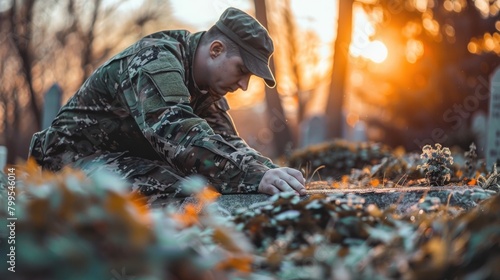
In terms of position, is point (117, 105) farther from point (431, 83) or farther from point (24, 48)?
point (24, 48)

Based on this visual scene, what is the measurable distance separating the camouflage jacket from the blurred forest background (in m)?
7.82

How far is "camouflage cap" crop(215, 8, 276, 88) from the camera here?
382 cm

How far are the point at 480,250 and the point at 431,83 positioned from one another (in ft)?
46.4

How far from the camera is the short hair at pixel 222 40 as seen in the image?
3.85 meters

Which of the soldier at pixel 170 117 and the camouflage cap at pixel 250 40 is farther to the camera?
the camouflage cap at pixel 250 40

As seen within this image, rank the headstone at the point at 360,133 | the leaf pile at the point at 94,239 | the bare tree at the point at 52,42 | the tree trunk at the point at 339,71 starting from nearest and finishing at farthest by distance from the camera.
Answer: the leaf pile at the point at 94,239
the tree trunk at the point at 339,71
the headstone at the point at 360,133
the bare tree at the point at 52,42

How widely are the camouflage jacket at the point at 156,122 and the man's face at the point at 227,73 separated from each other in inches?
5.3

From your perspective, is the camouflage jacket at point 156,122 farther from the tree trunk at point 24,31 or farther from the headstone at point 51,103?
the tree trunk at point 24,31

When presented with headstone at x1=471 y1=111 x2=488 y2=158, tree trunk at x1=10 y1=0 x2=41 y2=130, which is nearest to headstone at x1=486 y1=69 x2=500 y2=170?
headstone at x1=471 y1=111 x2=488 y2=158

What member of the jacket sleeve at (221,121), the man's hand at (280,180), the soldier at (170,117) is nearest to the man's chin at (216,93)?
the soldier at (170,117)

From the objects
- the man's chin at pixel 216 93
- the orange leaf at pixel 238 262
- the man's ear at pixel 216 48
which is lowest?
the man's chin at pixel 216 93

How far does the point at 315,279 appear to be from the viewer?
146 centimetres

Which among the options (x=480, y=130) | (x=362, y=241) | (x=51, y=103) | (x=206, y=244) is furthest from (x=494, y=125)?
(x=206, y=244)

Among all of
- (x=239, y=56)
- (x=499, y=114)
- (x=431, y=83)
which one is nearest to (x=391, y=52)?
(x=431, y=83)
